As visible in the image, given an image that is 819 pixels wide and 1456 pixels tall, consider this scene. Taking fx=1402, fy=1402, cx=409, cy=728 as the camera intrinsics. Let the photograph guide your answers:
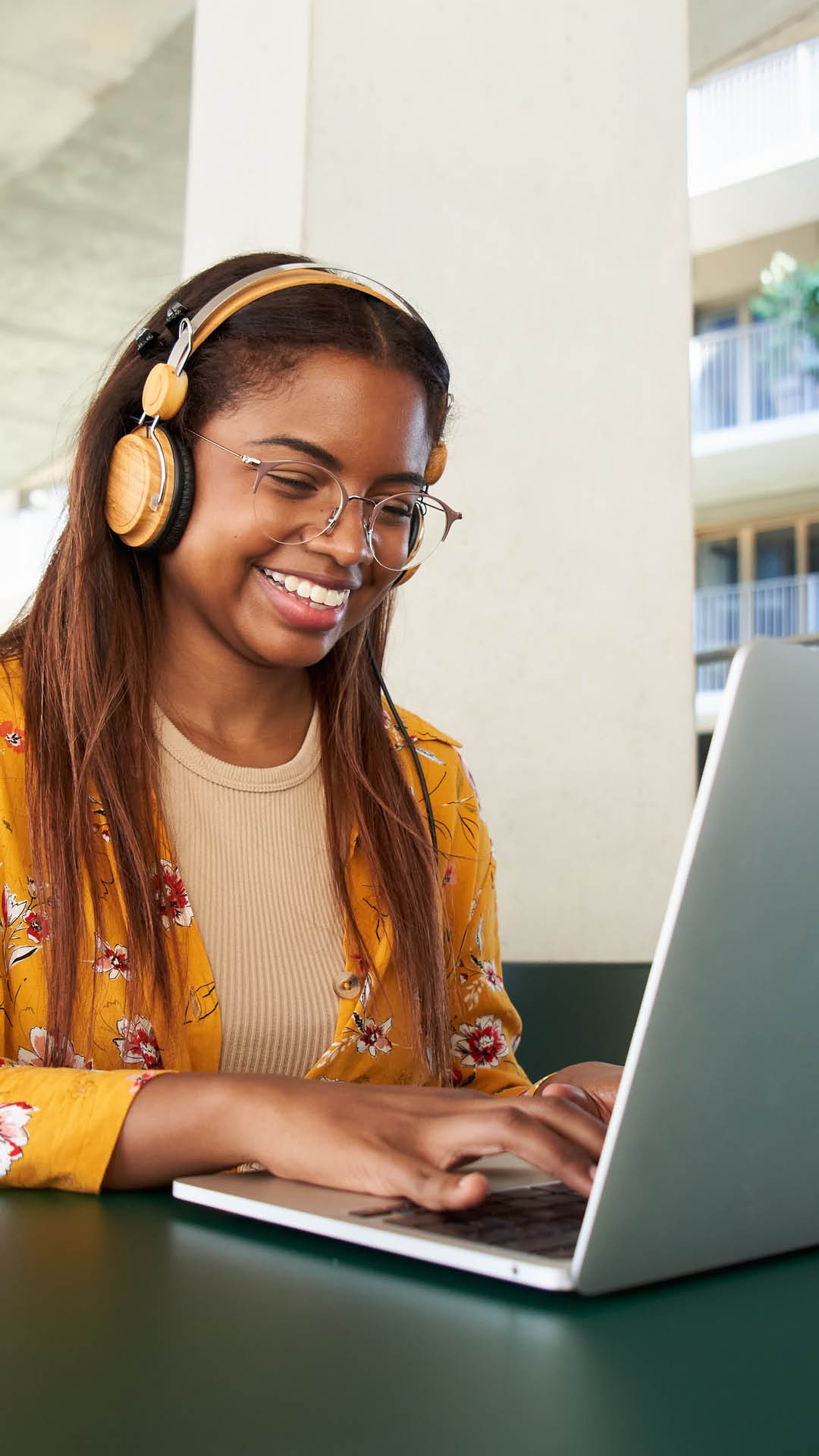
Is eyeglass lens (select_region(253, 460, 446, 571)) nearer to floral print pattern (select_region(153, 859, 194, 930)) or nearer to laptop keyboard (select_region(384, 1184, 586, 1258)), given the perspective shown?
floral print pattern (select_region(153, 859, 194, 930))

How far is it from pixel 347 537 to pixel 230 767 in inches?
10.4

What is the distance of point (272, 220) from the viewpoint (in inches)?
76.7

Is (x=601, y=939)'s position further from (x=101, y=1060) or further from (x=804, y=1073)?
(x=804, y=1073)

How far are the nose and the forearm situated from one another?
536 millimetres

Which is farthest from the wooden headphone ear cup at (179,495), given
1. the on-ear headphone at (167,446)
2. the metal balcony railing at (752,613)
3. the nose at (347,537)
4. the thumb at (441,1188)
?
the metal balcony railing at (752,613)

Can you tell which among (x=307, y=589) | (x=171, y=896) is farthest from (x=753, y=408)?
(x=171, y=896)

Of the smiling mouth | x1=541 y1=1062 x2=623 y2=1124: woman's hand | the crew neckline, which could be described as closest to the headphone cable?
the crew neckline

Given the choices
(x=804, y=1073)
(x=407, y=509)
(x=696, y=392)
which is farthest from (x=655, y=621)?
(x=696, y=392)

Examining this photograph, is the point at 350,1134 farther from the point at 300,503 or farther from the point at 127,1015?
the point at 300,503

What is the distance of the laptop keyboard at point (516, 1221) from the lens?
1.95ft

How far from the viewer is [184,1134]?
0.77 meters

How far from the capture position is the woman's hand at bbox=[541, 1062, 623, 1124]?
0.88 m

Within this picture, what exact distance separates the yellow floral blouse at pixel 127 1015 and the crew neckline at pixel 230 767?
0.32 feet

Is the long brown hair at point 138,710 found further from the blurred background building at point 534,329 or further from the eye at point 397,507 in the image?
the blurred background building at point 534,329
